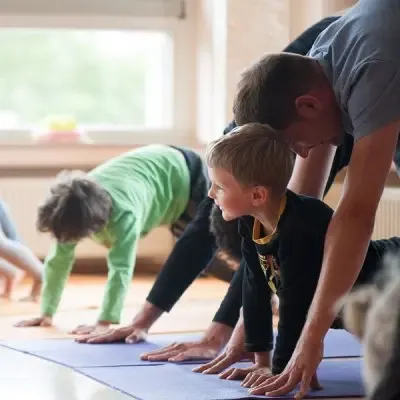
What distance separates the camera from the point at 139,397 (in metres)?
1.81

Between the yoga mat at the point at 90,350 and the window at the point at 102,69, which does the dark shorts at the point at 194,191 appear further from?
the window at the point at 102,69

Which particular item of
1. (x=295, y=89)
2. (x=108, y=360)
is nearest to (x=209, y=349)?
(x=108, y=360)

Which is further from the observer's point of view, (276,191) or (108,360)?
(108,360)

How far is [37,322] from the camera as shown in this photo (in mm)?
2717

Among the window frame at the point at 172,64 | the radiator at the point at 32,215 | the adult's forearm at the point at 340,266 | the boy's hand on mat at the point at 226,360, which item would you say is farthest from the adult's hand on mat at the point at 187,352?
the window frame at the point at 172,64

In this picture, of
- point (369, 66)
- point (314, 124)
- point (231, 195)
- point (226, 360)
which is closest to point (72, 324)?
point (226, 360)

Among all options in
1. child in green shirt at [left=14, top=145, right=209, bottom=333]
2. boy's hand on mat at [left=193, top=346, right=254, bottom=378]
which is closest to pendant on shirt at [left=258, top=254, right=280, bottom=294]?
boy's hand on mat at [left=193, top=346, right=254, bottom=378]

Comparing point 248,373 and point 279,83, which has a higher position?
point 279,83

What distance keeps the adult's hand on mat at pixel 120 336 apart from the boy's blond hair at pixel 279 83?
0.88 m

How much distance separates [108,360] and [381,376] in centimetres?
150

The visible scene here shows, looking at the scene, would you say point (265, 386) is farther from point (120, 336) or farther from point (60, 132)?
point (60, 132)

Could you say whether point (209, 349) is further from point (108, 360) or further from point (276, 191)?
point (276, 191)

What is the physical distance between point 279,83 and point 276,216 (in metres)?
0.28

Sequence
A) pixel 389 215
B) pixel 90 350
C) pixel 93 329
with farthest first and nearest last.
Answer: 1. pixel 389 215
2. pixel 93 329
3. pixel 90 350
